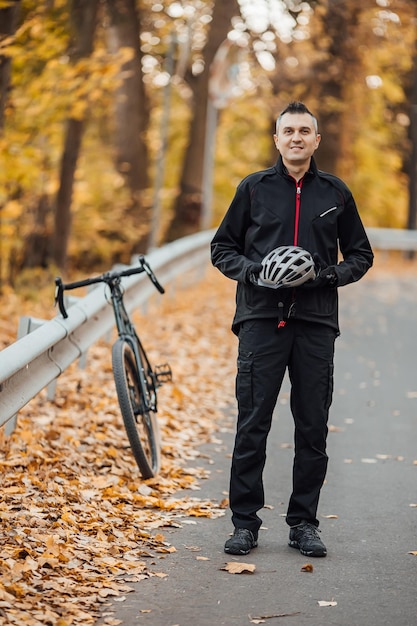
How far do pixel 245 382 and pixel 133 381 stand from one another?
1.73 m

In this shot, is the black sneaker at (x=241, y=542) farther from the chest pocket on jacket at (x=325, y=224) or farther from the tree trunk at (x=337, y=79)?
the tree trunk at (x=337, y=79)

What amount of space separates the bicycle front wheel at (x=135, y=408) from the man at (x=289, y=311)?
1040mm

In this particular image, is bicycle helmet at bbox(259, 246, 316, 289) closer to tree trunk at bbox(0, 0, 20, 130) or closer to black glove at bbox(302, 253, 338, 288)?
black glove at bbox(302, 253, 338, 288)

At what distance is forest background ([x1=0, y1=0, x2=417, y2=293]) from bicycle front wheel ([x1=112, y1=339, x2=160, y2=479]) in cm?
481

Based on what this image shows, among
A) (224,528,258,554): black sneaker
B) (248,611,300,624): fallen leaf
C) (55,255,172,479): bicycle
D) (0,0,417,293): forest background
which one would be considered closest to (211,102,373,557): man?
(224,528,258,554): black sneaker

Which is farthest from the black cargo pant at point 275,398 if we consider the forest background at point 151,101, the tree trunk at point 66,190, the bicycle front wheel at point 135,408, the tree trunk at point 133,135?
the tree trunk at point 133,135

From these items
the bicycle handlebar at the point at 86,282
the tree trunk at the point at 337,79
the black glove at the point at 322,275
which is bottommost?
the black glove at the point at 322,275

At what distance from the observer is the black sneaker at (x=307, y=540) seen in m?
5.97

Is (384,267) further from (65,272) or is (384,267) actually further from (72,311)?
(72,311)

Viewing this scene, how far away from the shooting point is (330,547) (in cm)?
621

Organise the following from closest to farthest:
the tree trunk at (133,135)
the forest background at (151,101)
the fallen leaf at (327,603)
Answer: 1. the fallen leaf at (327,603)
2. the forest background at (151,101)
3. the tree trunk at (133,135)

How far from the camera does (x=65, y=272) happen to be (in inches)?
753

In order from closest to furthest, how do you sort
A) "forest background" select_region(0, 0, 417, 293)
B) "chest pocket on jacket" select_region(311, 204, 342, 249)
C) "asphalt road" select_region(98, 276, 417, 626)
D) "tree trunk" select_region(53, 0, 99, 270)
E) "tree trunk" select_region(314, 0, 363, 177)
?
"asphalt road" select_region(98, 276, 417, 626) → "chest pocket on jacket" select_region(311, 204, 342, 249) → "forest background" select_region(0, 0, 417, 293) → "tree trunk" select_region(53, 0, 99, 270) → "tree trunk" select_region(314, 0, 363, 177)

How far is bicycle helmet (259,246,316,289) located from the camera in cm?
572
